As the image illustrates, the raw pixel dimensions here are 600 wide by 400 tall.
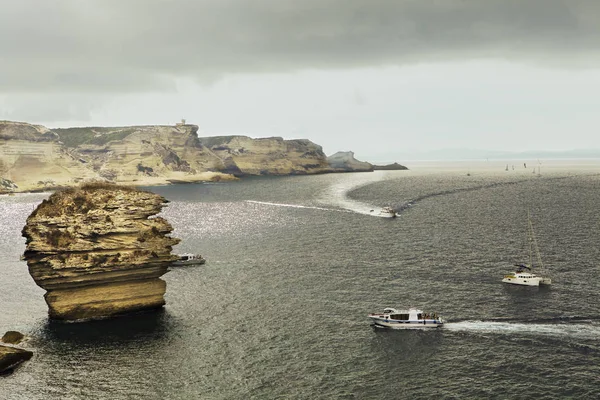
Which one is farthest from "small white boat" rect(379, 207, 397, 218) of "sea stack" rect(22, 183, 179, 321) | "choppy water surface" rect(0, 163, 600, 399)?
"sea stack" rect(22, 183, 179, 321)

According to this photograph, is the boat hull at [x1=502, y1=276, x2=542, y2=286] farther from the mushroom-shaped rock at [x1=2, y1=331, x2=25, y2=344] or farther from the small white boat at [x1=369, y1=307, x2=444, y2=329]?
the mushroom-shaped rock at [x1=2, y1=331, x2=25, y2=344]

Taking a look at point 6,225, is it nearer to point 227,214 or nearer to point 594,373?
point 227,214

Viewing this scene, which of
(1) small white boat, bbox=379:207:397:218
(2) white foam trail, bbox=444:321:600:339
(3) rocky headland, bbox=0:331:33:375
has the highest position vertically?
(1) small white boat, bbox=379:207:397:218

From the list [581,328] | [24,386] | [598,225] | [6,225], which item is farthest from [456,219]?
[6,225]

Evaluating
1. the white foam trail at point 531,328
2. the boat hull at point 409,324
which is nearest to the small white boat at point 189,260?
the boat hull at point 409,324

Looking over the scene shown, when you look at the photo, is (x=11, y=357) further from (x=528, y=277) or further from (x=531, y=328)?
(x=528, y=277)

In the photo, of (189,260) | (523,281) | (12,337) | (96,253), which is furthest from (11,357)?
(523,281)
